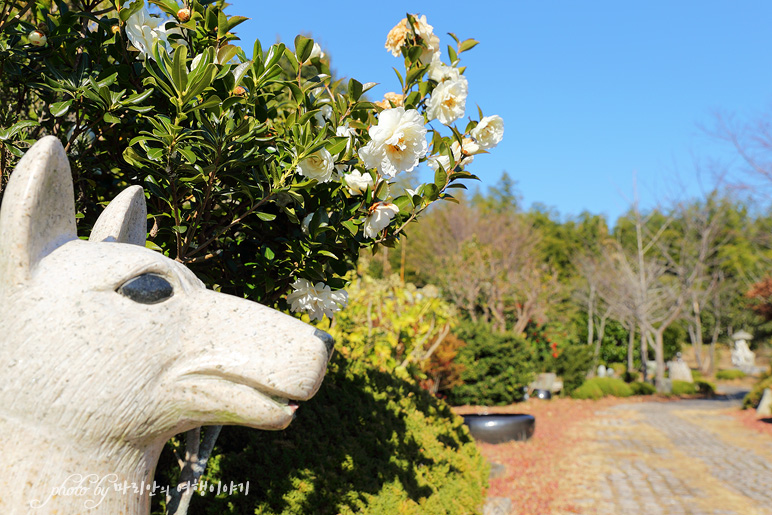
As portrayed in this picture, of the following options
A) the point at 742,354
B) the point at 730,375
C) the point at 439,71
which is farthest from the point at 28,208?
the point at 742,354

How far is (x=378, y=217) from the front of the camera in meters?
1.86

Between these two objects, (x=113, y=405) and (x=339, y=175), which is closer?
(x=113, y=405)

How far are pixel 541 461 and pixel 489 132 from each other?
7060 millimetres

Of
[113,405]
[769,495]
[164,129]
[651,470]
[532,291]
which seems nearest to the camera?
[113,405]

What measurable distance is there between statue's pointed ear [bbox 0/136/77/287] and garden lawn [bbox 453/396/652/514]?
5410mm

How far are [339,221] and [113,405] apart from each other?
99cm

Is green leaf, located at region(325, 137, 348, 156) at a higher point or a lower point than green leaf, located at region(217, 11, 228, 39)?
lower

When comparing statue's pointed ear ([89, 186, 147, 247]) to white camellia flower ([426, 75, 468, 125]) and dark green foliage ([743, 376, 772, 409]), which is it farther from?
dark green foliage ([743, 376, 772, 409])

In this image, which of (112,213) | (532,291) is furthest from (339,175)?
(532,291)

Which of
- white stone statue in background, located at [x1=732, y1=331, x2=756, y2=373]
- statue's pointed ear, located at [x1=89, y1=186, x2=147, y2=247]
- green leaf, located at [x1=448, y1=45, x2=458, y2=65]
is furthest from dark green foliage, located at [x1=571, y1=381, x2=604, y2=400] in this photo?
statue's pointed ear, located at [x1=89, y1=186, x2=147, y2=247]

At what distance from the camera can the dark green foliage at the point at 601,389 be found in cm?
1547

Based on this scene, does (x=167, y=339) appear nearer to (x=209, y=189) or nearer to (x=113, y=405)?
(x=113, y=405)

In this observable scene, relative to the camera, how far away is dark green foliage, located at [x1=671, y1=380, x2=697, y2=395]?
1707 cm

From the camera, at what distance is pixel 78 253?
1.23 meters
